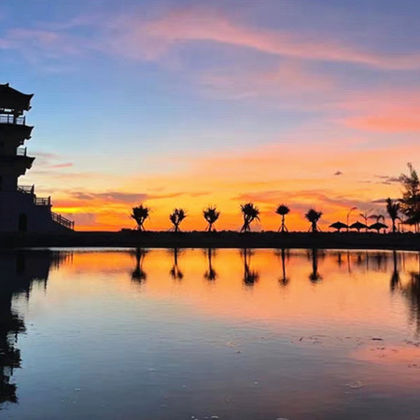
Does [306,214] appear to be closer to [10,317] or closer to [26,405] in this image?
[10,317]

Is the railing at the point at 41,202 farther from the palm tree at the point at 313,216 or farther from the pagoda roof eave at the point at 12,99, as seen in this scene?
the palm tree at the point at 313,216

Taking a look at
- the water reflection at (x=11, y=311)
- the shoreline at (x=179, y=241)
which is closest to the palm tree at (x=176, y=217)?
the shoreline at (x=179, y=241)

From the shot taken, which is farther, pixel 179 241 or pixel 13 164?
pixel 179 241

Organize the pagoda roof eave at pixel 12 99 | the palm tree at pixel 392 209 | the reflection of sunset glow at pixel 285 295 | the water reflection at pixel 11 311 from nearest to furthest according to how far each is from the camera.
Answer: the water reflection at pixel 11 311
the reflection of sunset glow at pixel 285 295
the pagoda roof eave at pixel 12 99
the palm tree at pixel 392 209

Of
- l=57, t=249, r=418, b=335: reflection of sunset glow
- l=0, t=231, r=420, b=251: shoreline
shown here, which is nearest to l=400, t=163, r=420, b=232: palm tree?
l=0, t=231, r=420, b=251: shoreline

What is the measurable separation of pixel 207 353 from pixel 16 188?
6619cm

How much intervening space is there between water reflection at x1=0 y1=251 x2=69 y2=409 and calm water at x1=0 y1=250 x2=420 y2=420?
0.18ft

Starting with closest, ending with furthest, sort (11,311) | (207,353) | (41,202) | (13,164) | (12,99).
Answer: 1. (207,353)
2. (11,311)
3. (13,164)
4. (41,202)
5. (12,99)

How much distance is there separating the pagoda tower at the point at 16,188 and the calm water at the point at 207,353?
4853cm

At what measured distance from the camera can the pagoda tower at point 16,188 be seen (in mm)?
72375

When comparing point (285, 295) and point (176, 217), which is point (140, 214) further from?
point (285, 295)

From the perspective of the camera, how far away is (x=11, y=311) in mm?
18891

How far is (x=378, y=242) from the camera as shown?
9344 cm

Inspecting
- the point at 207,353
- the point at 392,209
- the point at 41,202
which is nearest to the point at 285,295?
the point at 207,353
